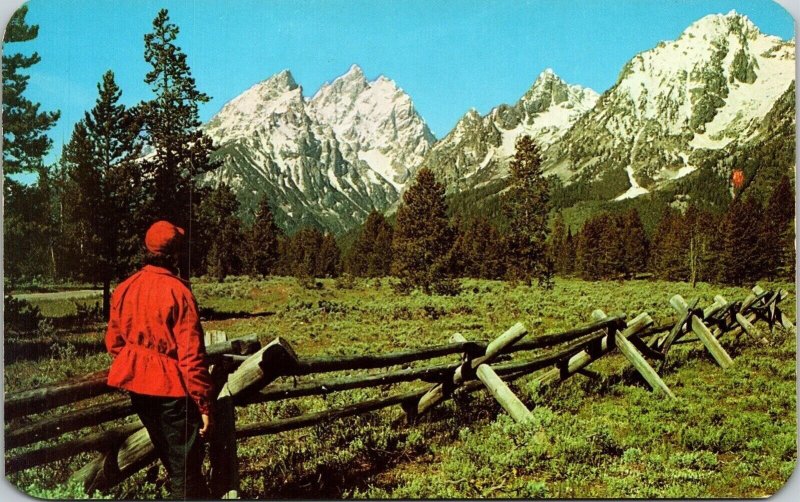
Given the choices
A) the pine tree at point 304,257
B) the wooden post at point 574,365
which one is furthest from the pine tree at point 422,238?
the wooden post at point 574,365

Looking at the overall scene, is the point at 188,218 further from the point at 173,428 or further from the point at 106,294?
the point at 173,428

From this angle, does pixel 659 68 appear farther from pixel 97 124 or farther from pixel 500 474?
pixel 97 124

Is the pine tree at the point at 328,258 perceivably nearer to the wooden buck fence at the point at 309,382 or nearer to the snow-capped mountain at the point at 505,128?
the snow-capped mountain at the point at 505,128

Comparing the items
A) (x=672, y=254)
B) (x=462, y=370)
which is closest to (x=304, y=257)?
(x=462, y=370)

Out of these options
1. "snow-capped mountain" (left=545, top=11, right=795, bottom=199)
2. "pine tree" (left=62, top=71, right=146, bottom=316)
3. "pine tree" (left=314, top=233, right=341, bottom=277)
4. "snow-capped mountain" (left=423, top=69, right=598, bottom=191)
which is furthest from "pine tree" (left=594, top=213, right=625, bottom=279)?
"pine tree" (left=62, top=71, right=146, bottom=316)

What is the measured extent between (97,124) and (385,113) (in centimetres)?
296

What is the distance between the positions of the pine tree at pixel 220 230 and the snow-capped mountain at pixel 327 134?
0.17 metres

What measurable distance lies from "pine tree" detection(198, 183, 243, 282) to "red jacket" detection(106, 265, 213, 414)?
5.31 ft

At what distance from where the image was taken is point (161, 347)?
3.50 m

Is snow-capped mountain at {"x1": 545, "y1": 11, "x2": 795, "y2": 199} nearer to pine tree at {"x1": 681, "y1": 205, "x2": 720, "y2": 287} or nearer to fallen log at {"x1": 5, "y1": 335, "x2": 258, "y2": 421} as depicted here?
pine tree at {"x1": 681, "y1": 205, "x2": 720, "y2": 287}

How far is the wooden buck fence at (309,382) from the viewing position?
144 inches

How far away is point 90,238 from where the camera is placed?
206 inches

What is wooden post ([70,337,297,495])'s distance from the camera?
3658 millimetres

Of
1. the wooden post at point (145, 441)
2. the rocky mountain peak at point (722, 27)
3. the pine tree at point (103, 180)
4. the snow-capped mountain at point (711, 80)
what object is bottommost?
the wooden post at point (145, 441)
